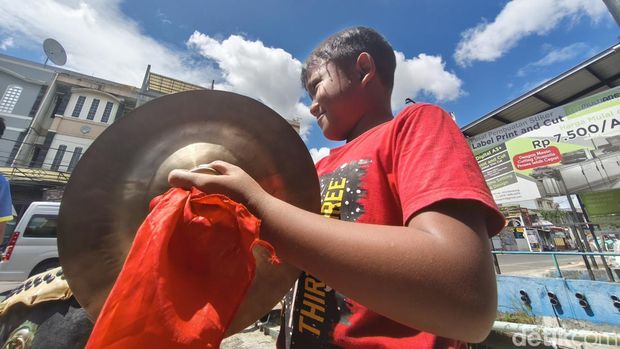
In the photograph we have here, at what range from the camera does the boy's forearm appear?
581mm

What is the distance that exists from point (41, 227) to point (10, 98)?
21803 millimetres

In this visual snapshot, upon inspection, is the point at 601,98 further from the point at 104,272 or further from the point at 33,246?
the point at 33,246

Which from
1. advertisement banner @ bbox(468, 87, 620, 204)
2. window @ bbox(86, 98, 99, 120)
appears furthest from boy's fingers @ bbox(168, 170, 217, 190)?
window @ bbox(86, 98, 99, 120)

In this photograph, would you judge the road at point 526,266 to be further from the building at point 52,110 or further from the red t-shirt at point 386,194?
the building at point 52,110

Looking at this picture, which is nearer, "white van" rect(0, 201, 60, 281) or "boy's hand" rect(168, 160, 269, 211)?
"boy's hand" rect(168, 160, 269, 211)

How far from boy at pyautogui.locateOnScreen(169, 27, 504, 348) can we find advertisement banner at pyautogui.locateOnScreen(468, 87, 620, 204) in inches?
339

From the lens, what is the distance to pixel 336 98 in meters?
1.48

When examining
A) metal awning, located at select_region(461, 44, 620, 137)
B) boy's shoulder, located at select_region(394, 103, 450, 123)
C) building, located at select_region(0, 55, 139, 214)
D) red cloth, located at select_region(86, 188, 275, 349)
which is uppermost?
building, located at select_region(0, 55, 139, 214)

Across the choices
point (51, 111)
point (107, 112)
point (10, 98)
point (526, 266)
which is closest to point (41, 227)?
point (107, 112)

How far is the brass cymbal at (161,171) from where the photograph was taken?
3.10 feet

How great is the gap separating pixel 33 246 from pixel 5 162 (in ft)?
58.9

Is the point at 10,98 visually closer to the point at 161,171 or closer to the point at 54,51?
the point at 54,51

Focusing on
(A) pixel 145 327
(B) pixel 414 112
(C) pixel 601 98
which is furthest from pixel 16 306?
(C) pixel 601 98

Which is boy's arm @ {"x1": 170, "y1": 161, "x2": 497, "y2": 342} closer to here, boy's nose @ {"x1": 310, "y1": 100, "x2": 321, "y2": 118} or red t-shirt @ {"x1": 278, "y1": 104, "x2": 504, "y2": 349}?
red t-shirt @ {"x1": 278, "y1": 104, "x2": 504, "y2": 349}
